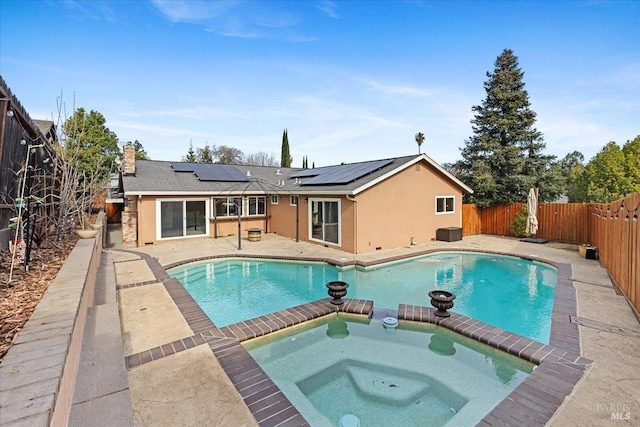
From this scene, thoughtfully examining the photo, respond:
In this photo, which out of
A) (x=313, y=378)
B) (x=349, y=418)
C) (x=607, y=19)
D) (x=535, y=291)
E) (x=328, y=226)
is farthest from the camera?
(x=328, y=226)

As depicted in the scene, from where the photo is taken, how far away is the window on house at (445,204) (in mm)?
16547

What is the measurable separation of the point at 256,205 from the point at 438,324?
46.9 ft

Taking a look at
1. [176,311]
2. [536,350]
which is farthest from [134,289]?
[536,350]

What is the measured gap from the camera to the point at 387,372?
4820mm

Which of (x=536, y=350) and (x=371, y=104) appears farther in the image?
(x=371, y=104)

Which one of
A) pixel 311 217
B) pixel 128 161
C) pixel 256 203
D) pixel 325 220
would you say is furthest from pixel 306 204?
pixel 128 161

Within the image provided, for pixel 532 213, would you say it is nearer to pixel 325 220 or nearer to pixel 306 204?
pixel 325 220

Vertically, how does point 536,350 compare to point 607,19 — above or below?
below

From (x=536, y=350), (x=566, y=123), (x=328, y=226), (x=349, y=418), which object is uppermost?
(x=566, y=123)

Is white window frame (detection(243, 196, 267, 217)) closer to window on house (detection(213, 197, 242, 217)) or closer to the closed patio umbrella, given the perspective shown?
window on house (detection(213, 197, 242, 217))

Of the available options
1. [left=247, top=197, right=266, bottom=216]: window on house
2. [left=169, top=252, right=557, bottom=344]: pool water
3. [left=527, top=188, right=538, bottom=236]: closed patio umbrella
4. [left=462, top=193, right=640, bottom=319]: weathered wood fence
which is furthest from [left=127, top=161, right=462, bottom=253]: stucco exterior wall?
[left=527, top=188, right=538, bottom=236]: closed patio umbrella

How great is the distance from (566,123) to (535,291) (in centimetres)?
1501

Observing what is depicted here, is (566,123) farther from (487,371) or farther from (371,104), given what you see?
(487,371)

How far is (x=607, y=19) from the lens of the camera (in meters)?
11.4
